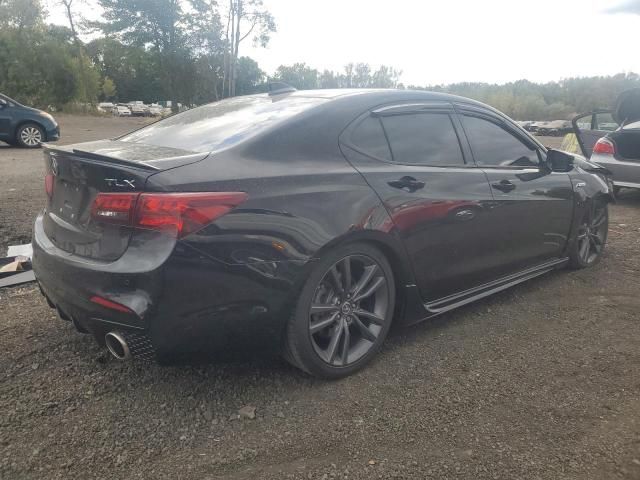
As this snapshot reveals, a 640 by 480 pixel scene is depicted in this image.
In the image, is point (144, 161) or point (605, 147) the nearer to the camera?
point (144, 161)

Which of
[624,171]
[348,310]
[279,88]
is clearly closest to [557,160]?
[279,88]

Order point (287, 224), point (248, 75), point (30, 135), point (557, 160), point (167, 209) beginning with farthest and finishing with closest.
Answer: point (248, 75) → point (30, 135) → point (557, 160) → point (287, 224) → point (167, 209)

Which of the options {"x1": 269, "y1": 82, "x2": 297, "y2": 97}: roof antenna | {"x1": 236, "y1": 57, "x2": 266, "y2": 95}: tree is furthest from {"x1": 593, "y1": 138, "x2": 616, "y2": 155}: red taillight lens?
{"x1": 236, "y1": 57, "x2": 266, "y2": 95}: tree

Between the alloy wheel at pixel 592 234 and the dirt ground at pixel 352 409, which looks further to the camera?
the alloy wheel at pixel 592 234

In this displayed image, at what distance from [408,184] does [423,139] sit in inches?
16.2

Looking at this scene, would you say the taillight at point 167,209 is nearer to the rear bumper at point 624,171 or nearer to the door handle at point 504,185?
the door handle at point 504,185

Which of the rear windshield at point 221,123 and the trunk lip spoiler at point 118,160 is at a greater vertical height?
the rear windshield at point 221,123

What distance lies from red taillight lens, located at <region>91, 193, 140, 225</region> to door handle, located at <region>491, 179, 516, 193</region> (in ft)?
7.70

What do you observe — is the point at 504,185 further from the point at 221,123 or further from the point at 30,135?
the point at 30,135

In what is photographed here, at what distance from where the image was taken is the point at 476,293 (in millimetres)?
3551

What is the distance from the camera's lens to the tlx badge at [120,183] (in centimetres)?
225

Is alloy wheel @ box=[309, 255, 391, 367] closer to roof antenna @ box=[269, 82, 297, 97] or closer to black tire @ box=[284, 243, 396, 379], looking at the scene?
black tire @ box=[284, 243, 396, 379]

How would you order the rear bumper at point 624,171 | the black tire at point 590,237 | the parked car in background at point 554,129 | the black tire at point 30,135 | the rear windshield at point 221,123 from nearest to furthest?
the rear windshield at point 221,123 → the black tire at point 590,237 → the rear bumper at point 624,171 → the black tire at point 30,135 → the parked car in background at point 554,129

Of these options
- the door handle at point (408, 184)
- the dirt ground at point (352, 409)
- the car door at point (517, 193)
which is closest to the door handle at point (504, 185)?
the car door at point (517, 193)
